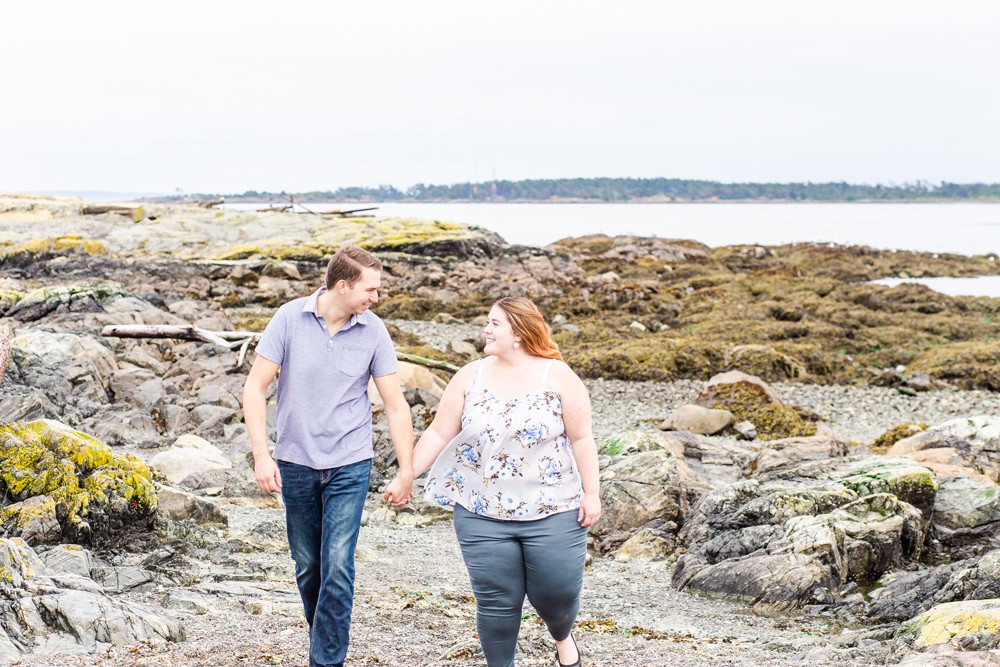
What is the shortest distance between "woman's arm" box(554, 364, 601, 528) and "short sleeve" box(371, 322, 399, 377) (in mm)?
943

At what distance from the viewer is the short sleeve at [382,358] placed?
195 inches

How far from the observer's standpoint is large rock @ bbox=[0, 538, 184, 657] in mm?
5160

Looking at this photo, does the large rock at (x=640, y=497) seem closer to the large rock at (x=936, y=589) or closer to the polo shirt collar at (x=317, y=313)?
the large rock at (x=936, y=589)

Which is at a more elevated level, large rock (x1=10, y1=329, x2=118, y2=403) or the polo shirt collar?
the polo shirt collar

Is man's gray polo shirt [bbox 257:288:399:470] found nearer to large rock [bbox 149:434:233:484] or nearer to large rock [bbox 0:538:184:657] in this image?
large rock [bbox 0:538:184:657]

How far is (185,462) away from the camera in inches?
435

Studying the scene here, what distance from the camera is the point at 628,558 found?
375 inches

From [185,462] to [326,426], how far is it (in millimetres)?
6896

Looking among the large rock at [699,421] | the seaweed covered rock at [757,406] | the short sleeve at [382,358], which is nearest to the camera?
the short sleeve at [382,358]

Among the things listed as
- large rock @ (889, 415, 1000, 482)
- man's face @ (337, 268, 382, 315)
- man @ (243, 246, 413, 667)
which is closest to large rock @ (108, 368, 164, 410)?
man @ (243, 246, 413, 667)

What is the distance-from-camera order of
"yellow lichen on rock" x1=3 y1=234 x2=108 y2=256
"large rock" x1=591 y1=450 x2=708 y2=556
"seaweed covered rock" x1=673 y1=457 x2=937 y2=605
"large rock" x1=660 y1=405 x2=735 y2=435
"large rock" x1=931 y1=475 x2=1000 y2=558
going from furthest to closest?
→ "yellow lichen on rock" x1=3 y1=234 x2=108 y2=256 < "large rock" x1=660 y1=405 x2=735 y2=435 < "large rock" x1=591 y1=450 x2=708 y2=556 < "large rock" x1=931 y1=475 x2=1000 y2=558 < "seaweed covered rock" x1=673 y1=457 x2=937 y2=605

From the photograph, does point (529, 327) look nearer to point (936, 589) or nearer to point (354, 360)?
point (354, 360)

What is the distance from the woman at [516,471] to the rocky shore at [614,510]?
56.6 inches

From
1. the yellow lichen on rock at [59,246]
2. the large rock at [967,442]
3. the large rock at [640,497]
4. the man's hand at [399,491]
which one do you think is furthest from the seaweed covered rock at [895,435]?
the yellow lichen on rock at [59,246]
